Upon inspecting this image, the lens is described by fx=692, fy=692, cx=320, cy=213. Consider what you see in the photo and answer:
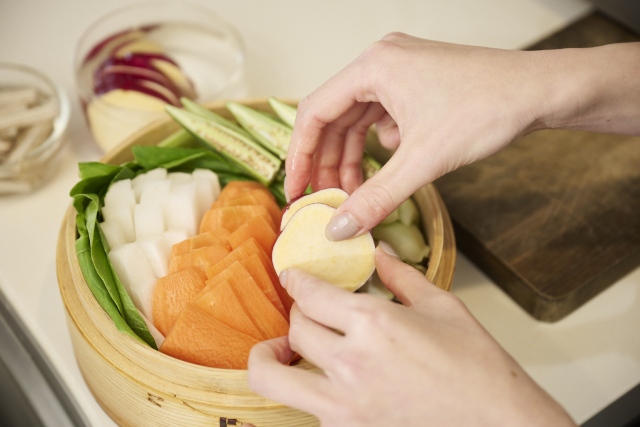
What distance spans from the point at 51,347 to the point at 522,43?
4.88 ft

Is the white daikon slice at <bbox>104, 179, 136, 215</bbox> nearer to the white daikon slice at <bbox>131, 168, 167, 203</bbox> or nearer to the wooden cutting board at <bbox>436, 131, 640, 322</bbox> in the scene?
the white daikon slice at <bbox>131, 168, 167, 203</bbox>

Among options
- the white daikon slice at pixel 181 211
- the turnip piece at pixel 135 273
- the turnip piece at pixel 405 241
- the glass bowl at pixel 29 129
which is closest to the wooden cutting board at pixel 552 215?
the turnip piece at pixel 405 241

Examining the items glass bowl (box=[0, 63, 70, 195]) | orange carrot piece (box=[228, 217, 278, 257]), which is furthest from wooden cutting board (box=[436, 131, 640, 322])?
glass bowl (box=[0, 63, 70, 195])

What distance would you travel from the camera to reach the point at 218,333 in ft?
3.45

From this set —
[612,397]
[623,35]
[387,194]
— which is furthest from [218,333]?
[623,35]

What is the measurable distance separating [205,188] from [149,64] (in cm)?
50

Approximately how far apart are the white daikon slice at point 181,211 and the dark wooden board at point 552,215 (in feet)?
1.84

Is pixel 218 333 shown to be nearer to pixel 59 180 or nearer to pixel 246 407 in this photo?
pixel 246 407

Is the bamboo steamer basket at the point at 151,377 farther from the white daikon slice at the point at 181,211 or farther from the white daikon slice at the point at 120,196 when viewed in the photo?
the white daikon slice at the point at 181,211

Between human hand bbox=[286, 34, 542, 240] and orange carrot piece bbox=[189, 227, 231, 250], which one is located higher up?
human hand bbox=[286, 34, 542, 240]

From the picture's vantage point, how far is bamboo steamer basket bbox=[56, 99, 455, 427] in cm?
100

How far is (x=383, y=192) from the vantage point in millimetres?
1013

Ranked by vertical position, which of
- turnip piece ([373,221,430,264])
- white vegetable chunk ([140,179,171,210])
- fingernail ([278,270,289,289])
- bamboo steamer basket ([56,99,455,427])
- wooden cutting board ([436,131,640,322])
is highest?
white vegetable chunk ([140,179,171,210])

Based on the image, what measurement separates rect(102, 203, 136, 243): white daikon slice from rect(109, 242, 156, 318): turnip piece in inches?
2.9
